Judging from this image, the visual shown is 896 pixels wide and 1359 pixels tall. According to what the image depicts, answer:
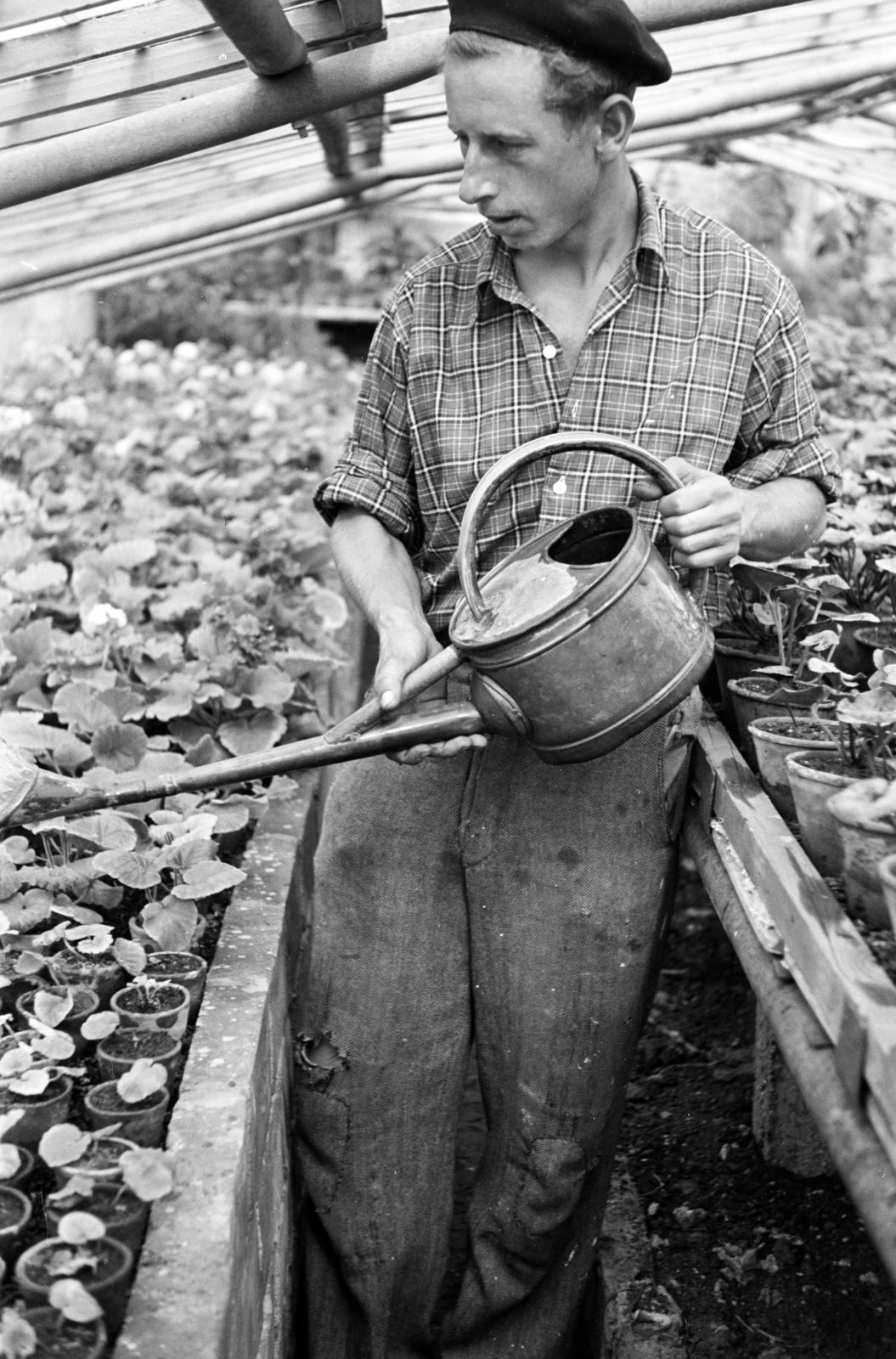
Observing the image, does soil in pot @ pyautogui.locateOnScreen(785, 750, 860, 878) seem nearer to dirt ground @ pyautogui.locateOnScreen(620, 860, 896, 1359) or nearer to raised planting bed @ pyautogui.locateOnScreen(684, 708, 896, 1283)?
raised planting bed @ pyautogui.locateOnScreen(684, 708, 896, 1283)

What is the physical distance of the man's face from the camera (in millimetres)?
2105

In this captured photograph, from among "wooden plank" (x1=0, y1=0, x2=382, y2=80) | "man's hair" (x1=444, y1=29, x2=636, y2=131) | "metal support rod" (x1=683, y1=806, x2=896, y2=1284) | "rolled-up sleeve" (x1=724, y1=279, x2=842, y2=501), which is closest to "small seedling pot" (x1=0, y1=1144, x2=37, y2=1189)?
"metal support rod" (x1=683, y1=806, x2=896, y2=1284)

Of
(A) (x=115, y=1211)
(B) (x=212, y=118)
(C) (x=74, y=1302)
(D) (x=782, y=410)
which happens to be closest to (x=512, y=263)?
(D) (x=782, y=410)

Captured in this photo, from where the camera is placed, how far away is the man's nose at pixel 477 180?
7.13 feet

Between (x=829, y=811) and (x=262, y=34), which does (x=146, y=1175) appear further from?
(x=262, y=34)

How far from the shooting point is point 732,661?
8.43 feet

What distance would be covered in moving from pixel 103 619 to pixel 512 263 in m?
1.28

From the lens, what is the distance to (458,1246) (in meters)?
2.95

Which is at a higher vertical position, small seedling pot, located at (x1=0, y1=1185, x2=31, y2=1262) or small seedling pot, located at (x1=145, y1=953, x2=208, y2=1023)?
small seedling pot, located at (x1=0, y1=1185, x2=31, y2=1262)

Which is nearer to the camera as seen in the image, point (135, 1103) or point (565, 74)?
point (135, 1103)

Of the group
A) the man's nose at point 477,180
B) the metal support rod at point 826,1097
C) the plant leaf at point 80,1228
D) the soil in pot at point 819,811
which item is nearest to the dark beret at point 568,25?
the man's nose at point 477,180

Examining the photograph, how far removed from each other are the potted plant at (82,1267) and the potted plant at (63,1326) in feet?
Result: 0.07

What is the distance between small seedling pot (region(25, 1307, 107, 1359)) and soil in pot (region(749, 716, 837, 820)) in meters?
1.12

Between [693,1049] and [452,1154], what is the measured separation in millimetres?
1222
